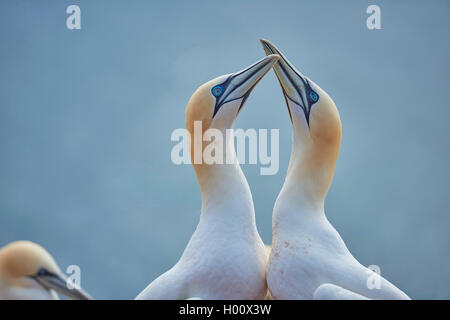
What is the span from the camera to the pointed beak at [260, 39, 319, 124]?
150 inches

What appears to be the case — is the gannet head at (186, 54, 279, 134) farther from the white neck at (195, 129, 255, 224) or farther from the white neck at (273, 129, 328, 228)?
the white neck at (273, 129, 328, 228)

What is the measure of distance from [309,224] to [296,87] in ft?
3.11

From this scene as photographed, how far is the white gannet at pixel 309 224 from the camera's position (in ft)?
11.1

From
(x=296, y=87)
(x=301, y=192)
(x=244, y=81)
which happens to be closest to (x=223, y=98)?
(x=244, y=81)

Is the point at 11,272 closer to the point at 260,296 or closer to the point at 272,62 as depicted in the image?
the point at 260,296

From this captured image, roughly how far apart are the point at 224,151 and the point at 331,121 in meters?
0.75

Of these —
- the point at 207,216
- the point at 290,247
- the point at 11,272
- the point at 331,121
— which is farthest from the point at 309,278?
the point at 11,272

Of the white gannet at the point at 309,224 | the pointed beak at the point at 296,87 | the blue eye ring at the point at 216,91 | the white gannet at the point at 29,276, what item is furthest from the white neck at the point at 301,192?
the white gannet at the point at 29,276

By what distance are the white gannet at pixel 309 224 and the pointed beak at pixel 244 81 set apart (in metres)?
0.12

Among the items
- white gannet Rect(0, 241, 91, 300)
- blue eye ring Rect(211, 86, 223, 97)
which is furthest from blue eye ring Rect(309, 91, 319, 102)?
white gannet Rect(0, 241, 91, 300)

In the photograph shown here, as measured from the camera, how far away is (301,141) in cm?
386

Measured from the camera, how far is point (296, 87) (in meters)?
3.91
